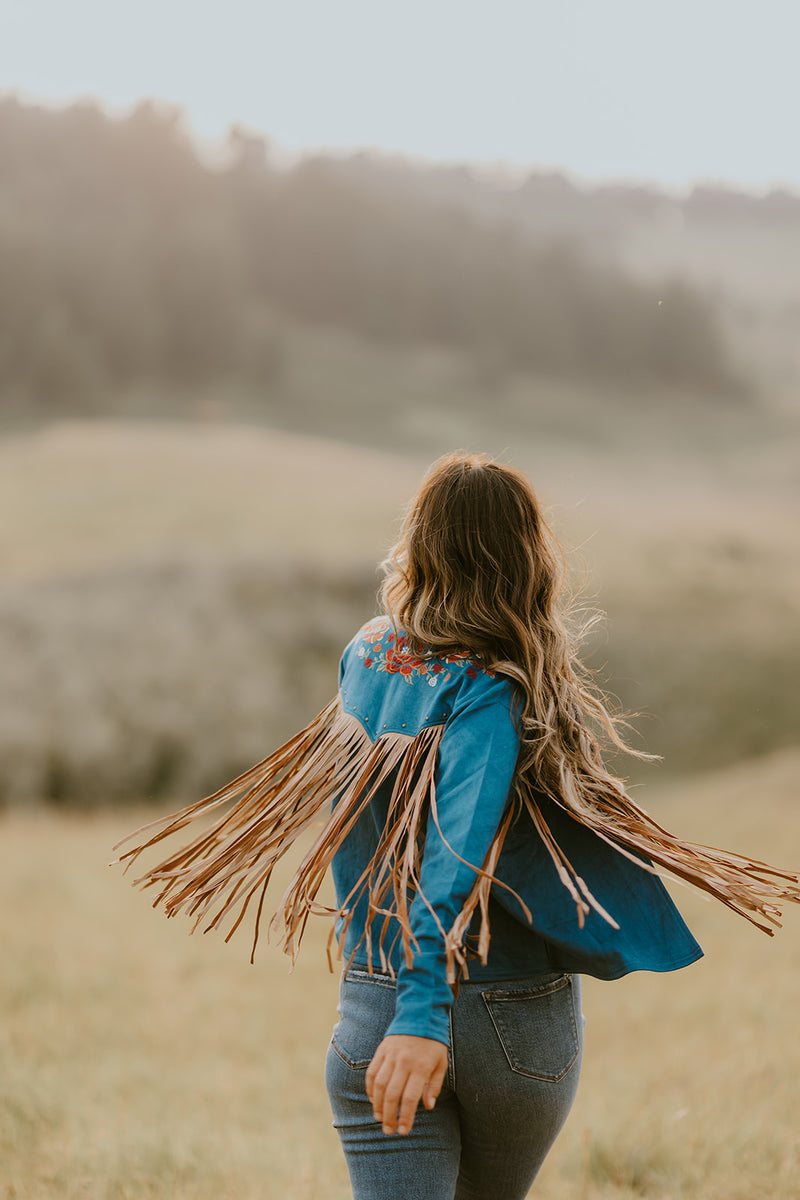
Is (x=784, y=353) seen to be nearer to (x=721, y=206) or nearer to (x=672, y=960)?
(x=721, y=206)

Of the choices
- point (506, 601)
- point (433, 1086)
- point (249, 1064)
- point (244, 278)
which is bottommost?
point (249, 1064)

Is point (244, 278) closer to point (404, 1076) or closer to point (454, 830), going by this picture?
point (454, 830)

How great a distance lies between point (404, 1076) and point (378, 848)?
344 millimetres

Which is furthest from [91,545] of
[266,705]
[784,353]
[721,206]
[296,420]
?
[721,206]

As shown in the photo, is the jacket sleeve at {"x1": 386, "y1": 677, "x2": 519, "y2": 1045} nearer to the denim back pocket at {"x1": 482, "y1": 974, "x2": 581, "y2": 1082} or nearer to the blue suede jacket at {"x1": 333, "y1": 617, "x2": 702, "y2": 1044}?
the blue suede jacket at {"x1": 333, "y1": 617, "x2": 702, "y2": 1044}

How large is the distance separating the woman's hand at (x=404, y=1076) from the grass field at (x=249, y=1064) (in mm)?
1869

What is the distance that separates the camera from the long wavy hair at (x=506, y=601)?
5.15ft

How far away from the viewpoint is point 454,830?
1.41 metres

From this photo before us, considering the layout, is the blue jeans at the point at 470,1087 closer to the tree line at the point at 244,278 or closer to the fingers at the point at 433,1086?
the fingers at the point at 433,1086

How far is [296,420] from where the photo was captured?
3572cm

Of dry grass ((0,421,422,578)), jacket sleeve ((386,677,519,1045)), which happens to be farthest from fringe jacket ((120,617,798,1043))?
dry grass ((0,421,422,578))

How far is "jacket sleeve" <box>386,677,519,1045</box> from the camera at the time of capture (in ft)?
4.32

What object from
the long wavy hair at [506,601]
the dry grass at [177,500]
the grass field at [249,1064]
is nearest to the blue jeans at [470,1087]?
the long wavy hair at [506,601]

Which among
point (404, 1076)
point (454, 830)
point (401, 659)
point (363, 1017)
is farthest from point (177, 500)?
point (404, 1076)
